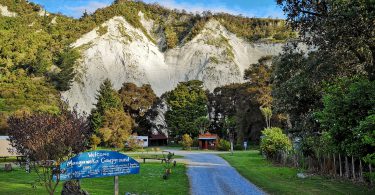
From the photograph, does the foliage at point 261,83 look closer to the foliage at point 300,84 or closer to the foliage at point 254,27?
the foliage at point 300,84

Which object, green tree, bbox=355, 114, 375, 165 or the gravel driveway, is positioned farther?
the gravel driveway

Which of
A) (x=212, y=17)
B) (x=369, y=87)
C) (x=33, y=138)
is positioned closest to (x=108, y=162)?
(x=33, y=138)

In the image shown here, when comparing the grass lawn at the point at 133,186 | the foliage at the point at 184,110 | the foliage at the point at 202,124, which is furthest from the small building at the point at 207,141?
the grass lawn at the point at 133,186

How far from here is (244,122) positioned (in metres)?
68.7

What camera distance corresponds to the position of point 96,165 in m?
11.4

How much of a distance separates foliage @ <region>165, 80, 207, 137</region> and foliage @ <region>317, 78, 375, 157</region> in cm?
6318

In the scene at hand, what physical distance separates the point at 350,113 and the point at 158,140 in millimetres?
74748

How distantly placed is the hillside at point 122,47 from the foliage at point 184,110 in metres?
21.0

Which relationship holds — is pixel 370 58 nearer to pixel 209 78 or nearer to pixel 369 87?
pixel 369 87

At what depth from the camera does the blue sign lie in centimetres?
1077

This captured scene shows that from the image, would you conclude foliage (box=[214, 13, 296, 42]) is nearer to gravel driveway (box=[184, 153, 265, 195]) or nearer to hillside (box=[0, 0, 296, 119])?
hillside (box=[0, 0, 296, 119])

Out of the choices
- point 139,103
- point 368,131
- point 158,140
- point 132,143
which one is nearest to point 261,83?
point 132,143

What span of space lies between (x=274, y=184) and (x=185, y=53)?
101m

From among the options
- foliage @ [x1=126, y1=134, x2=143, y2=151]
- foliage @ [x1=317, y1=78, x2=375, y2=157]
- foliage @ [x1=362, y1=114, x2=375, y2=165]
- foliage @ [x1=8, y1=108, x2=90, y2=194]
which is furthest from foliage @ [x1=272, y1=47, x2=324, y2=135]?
foliage @ [x1=126, y1=134, x2=143, y2=151]
